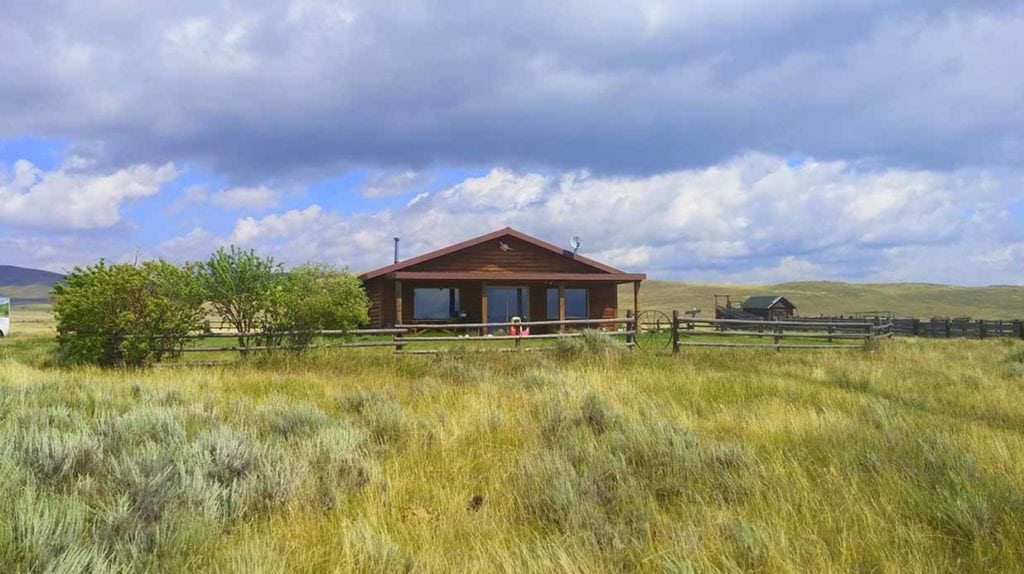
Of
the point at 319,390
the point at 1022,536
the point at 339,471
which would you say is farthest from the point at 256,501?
the point at 319,390

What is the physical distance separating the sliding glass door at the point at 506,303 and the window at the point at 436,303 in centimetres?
138

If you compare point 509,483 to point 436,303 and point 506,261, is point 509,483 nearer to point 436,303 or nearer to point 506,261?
point 506,261

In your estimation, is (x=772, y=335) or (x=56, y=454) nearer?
(x=56, y=454)

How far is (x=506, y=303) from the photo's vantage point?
29078 mm

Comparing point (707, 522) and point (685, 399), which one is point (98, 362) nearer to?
point (685, 399)

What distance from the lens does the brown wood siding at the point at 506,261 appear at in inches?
1069

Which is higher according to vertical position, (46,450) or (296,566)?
(46,450)

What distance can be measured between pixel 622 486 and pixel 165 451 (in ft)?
10.6

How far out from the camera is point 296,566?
11.6ft

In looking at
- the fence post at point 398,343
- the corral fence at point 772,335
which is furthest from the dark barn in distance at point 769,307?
the fence post at point 398,343

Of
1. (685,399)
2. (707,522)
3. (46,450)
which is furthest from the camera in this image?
(685,399)

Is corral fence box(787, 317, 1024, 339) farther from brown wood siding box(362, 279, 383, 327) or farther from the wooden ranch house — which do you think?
brown wood siding box(362, 279, 383, 327)

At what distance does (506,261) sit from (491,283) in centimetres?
110

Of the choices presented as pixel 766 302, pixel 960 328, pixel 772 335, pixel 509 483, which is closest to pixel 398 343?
pixel 509 483
